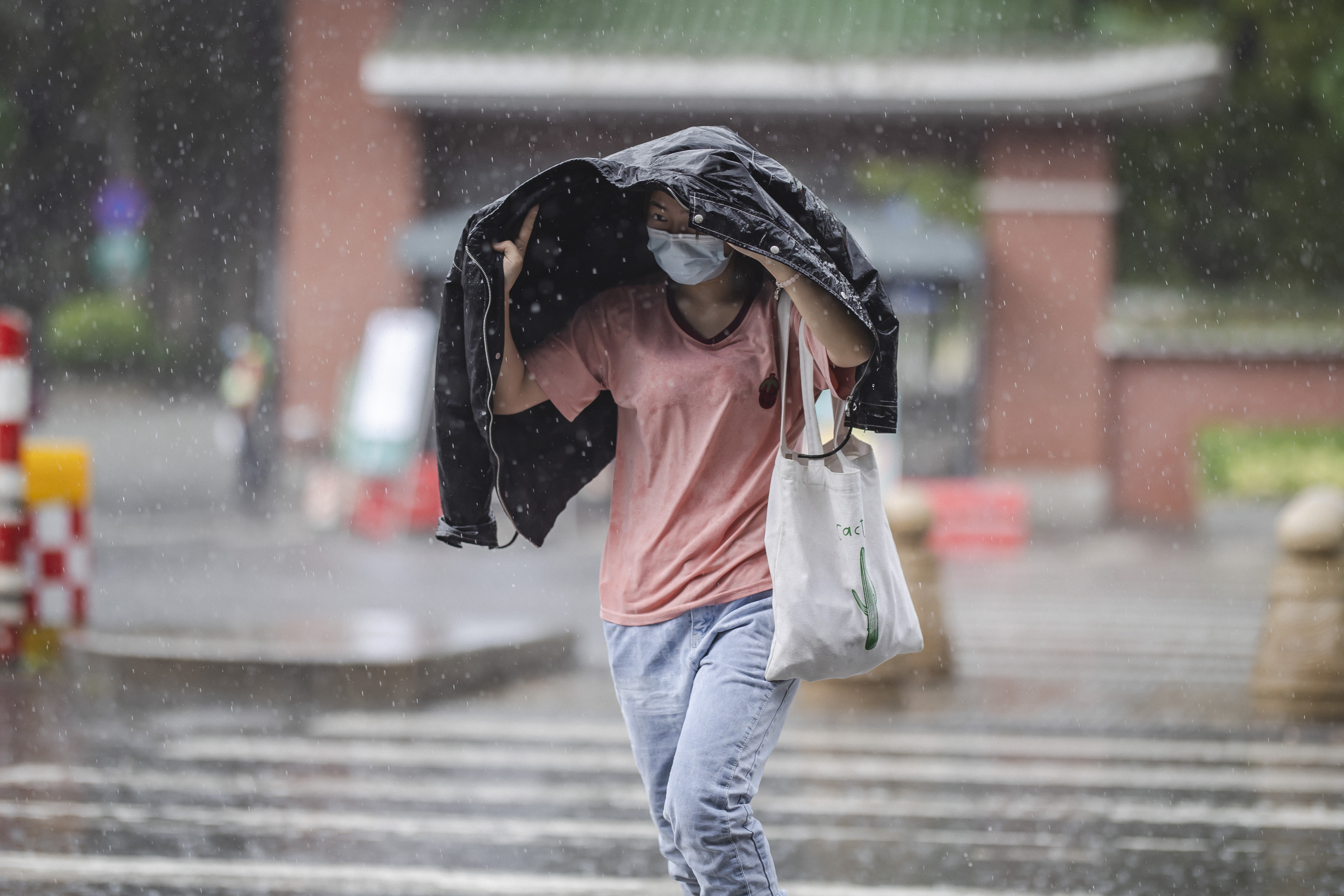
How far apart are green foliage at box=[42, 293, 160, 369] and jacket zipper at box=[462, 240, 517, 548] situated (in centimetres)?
2936

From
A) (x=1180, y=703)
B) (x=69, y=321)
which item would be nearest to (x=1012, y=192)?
(x=1180, y=703)

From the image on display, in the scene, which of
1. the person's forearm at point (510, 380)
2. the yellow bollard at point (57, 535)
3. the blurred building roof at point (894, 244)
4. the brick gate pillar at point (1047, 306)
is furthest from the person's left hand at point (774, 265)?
the brick gate pillar at point (1047, 306)

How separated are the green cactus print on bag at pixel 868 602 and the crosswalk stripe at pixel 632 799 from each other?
2670mm

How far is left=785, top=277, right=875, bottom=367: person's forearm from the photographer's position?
314 centimetres

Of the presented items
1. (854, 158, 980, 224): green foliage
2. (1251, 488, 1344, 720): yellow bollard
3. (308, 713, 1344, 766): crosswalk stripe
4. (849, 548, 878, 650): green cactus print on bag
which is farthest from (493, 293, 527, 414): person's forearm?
(854, 158, 980, 224): green foliage

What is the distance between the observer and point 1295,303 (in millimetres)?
19469

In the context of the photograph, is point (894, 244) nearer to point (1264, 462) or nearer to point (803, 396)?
point (1264, 462)

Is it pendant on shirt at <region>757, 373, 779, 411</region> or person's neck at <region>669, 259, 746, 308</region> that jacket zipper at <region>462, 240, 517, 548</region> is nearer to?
person's neck at <region>669, 259, 746, 308</region>

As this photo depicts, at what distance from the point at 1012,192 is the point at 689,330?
53.6 ft

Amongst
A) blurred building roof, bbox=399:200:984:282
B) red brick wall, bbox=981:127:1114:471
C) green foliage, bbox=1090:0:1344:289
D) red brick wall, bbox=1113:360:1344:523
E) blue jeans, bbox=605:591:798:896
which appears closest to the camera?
blue jeans, bbox=605:591:798:896

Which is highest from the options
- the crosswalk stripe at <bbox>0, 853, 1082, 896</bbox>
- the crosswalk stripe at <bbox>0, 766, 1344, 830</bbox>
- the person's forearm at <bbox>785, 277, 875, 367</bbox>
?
the person's forearm at <bbox>785, 277, 875, 367</bbox>

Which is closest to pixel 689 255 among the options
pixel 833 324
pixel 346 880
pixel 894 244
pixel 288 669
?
pixel 833 324

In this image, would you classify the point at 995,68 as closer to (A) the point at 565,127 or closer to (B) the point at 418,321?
(A) the point at 565,127

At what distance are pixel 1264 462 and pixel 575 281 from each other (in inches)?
644
